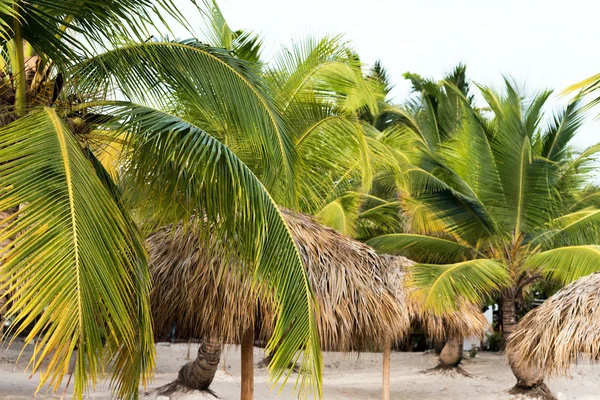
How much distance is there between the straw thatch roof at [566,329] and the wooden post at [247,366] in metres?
3.39

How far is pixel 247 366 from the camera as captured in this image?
8297 mm

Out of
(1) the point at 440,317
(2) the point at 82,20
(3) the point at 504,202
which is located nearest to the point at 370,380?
(1) the point at 440,317

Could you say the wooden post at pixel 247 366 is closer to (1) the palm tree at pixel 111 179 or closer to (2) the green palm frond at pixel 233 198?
(1) the palm tree at pixel 111 179

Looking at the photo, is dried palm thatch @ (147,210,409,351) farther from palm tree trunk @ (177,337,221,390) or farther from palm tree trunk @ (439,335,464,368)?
palm tree trunk @ (439,335,464,368)

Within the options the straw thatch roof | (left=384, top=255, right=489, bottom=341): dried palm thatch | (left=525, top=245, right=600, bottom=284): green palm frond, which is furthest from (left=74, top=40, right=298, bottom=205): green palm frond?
(left=525, top=245, right=600, bottom=284): green palm frond

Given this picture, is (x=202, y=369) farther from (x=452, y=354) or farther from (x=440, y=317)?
(x=452, y=354)

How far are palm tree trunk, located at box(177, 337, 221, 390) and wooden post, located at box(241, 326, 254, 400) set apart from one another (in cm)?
159

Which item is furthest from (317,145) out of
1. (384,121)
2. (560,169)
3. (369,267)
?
(384,121)

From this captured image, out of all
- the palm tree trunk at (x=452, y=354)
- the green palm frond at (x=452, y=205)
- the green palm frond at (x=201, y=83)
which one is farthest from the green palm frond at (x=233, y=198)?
the palm tree trunk at (x=452, y=354)

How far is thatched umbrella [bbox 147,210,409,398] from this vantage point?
720 centimetres

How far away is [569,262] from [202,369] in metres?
5.70

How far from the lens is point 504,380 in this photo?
580 inches

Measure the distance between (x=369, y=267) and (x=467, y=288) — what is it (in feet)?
11.6

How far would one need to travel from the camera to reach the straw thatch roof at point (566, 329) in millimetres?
7884
